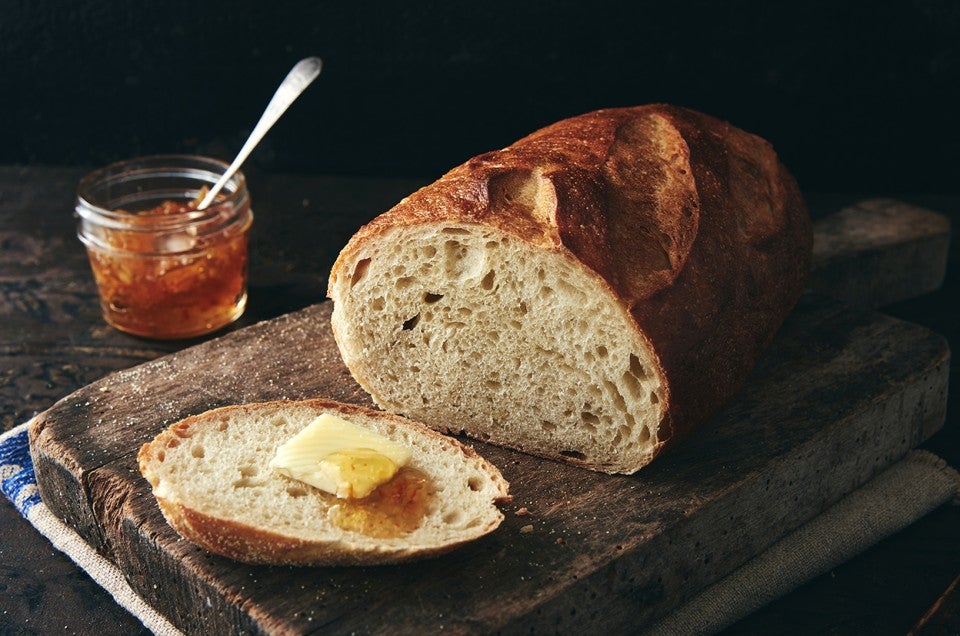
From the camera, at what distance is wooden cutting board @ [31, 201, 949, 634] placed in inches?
94.5

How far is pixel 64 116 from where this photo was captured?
16.5 feet

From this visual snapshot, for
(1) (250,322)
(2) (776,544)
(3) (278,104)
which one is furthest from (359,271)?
(2) (776,544)

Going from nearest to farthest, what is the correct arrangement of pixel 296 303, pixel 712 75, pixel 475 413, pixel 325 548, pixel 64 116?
pixel 325 548 → pixel 475 413 → pixel 296 303 → pixel 712 75 → pixel 64 116

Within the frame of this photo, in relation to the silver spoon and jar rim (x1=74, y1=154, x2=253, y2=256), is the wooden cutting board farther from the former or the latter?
the silver spoon

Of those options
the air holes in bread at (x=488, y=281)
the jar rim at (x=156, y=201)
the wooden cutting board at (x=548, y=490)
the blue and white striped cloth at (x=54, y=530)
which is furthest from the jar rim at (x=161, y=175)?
the air holes in bread at (x=488, y=281)

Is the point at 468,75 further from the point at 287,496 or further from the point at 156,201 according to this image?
the point at 287,496

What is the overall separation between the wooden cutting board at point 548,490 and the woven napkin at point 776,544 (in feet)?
0.10

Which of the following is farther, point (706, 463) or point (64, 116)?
point (64, 116)

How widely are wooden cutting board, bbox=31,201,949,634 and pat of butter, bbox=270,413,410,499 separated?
185 millimetres

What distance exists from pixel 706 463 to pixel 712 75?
2327 mm

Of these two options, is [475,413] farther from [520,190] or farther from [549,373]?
[520,190]

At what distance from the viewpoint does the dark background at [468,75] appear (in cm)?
463

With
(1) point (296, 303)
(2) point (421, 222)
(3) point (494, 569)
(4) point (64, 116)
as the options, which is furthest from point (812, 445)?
(4) point (64, 116)

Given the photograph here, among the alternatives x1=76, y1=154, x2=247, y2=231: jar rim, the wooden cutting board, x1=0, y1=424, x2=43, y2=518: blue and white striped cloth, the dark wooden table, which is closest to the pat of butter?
the wooden cutting board
